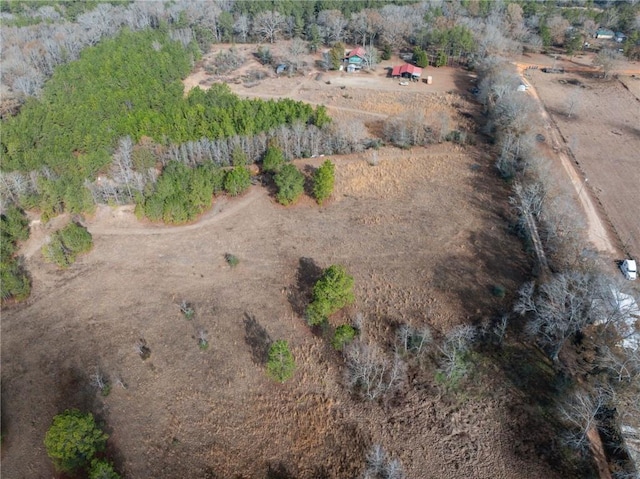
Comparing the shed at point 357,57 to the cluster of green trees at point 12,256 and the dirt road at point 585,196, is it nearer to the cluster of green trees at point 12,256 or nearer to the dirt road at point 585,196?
the dirt road at point 585,196

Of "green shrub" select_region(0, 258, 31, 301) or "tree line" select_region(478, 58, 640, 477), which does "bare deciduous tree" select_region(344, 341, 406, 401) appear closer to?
"tree line" select_region(478, 58, 640, 477)

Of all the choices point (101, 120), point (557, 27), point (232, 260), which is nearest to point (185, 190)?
point (232, 260)

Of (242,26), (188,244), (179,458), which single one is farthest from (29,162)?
(242,26)

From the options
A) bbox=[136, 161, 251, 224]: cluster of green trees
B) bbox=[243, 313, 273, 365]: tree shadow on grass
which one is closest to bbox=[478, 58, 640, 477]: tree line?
bbox=[243, 313, 273, 365]: tree shadow on grass

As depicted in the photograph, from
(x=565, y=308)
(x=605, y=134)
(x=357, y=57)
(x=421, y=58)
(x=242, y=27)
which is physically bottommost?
(x=605, y=134)

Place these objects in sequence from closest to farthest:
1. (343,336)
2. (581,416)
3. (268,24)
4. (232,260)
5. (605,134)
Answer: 1. (581,416)
2. (343,336)
3. (232,260)
4. (605,134)
5. (268,24)

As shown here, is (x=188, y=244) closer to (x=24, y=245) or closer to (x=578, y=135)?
(x=24, y=245)

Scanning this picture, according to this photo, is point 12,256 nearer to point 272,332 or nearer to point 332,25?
point 272,332
